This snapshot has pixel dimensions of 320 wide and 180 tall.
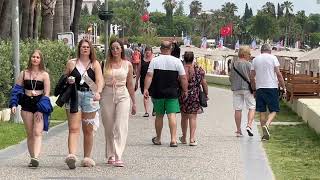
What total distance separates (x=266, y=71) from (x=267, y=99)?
1.69 ft

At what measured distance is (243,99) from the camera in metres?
15.2

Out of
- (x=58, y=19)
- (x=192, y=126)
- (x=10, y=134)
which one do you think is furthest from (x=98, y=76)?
(x=58, y=19)

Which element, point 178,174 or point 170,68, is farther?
point 170,68

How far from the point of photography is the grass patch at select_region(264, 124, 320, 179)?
34.7ft

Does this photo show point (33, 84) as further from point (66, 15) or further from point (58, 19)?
point (66, 15)

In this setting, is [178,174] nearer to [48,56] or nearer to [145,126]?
[145,126]

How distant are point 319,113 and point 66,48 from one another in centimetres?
1264

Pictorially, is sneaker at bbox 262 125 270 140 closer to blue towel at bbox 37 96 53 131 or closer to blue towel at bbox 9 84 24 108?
blue towel at bbox 37 96 53 131

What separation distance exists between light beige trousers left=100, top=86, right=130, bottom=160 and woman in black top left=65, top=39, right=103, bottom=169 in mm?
315

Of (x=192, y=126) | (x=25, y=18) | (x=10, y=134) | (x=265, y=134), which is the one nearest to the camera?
(x=192, y=126)

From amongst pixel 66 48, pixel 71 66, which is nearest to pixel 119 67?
pixel 71 66

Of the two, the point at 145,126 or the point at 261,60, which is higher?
the point at 261,60

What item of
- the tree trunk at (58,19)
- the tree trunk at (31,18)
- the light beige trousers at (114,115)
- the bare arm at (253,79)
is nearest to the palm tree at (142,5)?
the tree trunk at (31,18)

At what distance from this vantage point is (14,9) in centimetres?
1705
